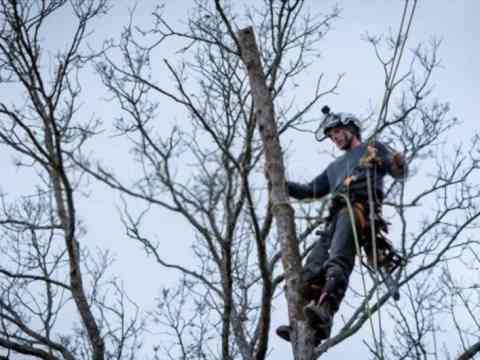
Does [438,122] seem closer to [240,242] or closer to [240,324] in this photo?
[240,242]

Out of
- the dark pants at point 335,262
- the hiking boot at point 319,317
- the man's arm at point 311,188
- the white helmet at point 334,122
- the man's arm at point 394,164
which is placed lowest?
the hiking boot at point 319,317

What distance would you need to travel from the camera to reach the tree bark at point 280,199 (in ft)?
11.8

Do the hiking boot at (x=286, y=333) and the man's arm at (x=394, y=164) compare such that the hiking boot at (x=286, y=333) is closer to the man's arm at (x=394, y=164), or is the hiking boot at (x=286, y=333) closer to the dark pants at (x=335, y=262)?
the dark pants at (x=335, y=262)

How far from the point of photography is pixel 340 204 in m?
4.33

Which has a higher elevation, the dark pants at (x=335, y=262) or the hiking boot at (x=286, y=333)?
the dark pants at (x=335, y=262)

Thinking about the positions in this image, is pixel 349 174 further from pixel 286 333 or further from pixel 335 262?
pixel 286 333

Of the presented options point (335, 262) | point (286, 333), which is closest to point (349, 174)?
point (335, 262)

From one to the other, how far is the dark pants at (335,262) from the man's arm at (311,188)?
533 mm

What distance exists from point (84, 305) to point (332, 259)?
2.29 meters

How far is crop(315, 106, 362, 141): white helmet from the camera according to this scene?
4797 millimetres

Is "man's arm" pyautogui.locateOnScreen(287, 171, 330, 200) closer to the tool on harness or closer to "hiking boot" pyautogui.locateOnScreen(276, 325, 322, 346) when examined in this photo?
the tool on harness

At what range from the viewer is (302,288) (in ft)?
12.3

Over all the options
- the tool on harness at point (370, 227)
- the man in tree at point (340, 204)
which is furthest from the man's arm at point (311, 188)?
the tool on harness at point (370, 227)

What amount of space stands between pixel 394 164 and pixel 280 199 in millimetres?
852
